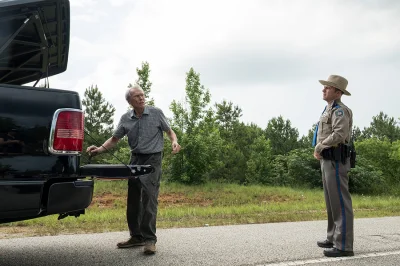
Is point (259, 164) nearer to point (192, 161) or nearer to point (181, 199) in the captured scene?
point (192, 161)

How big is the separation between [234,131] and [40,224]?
49487 millimetres

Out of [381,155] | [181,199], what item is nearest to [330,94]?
[181,199]

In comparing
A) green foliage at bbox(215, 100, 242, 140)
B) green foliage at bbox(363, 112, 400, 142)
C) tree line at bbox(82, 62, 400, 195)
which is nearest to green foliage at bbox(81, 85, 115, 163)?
tree line at bbox(82, 62, 400, 195)

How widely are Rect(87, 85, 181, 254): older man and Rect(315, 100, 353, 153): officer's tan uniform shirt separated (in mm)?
1626

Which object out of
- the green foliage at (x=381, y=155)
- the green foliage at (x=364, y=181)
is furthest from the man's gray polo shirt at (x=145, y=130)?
the green foliage at (x=381, y=155)

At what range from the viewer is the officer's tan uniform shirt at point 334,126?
173 inches

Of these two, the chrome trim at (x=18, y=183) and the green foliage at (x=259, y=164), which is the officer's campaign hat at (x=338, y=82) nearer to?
the chrome trim at (x=18, y=183)

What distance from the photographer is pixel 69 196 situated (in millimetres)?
3117

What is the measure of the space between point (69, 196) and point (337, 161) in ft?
9.34

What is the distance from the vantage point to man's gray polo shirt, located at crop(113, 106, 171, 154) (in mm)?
4562

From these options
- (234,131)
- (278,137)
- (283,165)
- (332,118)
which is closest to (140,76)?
(283,165)

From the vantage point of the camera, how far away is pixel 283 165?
148 ft

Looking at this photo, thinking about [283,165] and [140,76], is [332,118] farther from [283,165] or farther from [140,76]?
[283,165]

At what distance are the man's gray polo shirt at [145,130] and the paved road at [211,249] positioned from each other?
1.13m
